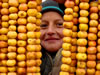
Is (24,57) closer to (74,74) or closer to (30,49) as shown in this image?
(30,49)

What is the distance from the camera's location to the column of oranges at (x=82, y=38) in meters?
1.34

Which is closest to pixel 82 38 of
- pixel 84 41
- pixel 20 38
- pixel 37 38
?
pixel 84 41

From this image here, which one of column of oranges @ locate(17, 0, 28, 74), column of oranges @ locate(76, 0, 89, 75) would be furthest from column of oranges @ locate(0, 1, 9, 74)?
column of oranges @ locate(76, 0, 89, 75)

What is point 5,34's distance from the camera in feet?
4.83

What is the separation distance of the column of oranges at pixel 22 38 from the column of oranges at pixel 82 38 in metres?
0.39

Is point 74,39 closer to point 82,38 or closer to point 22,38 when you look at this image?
point 82,38

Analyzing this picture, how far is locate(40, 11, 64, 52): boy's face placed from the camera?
2205 mm

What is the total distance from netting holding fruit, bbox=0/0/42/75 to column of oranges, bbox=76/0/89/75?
0.98 ft

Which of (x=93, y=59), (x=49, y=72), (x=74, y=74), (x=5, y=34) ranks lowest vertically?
(x=49, y=72)

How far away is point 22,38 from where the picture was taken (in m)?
1.41

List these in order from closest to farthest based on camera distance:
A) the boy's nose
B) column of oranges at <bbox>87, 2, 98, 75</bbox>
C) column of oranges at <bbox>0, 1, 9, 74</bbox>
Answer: column of oranges at <bbox>87, 2, 98, 75</bbox>, column of oranges at <bbox>0, 1, 9, 74</bbox>, the boy's nose

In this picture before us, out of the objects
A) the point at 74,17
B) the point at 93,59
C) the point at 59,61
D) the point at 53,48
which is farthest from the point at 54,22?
the point at 93,59

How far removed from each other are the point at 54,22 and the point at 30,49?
2.94ft

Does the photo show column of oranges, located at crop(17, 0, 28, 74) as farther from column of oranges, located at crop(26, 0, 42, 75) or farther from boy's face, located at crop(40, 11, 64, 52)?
boy's face, located at crop(40, 11, 64, 52)
